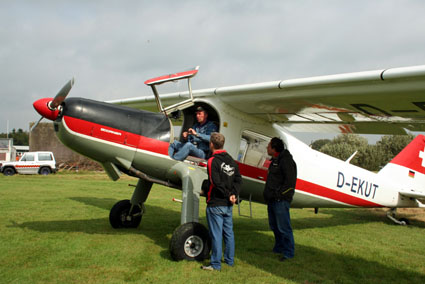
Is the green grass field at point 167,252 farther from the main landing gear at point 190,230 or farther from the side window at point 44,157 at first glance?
the side window at point 44,157

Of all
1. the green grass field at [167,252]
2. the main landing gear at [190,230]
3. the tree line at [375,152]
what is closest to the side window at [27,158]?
the green grass field at [167,252]

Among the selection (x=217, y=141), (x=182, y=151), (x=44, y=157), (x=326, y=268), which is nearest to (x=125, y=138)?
(x=182, y=151)

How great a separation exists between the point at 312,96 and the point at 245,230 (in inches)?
138

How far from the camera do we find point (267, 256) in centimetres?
530

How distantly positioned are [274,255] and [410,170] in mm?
5915

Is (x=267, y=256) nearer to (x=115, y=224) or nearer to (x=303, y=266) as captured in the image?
(x=303, y=266)

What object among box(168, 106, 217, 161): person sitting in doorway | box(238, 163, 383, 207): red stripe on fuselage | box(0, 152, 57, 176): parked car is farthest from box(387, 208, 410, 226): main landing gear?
box(0, 152, 57, 176): parked car

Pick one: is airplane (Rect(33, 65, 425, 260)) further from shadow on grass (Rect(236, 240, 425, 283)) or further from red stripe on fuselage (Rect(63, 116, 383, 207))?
shadow on grass (Rect(236, 240, 425, 283))

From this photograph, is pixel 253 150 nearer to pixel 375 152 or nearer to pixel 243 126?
pixel 243 126

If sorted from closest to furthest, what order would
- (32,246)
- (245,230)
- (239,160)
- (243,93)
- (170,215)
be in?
1. (32,246)
2. (243,93)
3. (239,160)
4. (245,230)
5. (170,215)

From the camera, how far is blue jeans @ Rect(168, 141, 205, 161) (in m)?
5.35

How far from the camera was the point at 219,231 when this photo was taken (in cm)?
442

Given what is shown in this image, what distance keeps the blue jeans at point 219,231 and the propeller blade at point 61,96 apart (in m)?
2.60

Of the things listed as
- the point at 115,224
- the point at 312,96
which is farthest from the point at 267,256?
the point at 115,224
